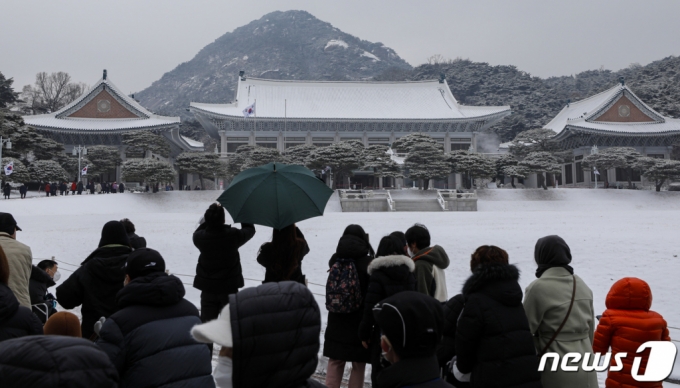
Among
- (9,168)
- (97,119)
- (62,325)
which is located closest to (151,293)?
(62,325)

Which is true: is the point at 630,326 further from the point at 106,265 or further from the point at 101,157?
the point at 101,157

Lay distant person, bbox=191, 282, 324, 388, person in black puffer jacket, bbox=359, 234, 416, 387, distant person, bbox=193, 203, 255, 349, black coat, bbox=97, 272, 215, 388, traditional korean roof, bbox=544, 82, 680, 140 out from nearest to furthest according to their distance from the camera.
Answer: distant person, bbox=191, 282, 324, 388, black coat, bbox=97, 272, 215, 388, person in black puffer jacket, bbox=359, 234, 416, 387, distant person, bbox=193, 203, 255, 349, traditional korean roof, bbox=544, 82, 680, 140

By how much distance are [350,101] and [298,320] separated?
131 ft

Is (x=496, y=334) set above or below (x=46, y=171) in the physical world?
below

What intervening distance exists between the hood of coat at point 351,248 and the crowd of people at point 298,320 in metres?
0.01

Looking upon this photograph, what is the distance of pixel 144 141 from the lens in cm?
3117

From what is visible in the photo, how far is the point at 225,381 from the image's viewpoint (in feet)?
6.55

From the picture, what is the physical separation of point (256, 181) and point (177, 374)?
2245 millimetres

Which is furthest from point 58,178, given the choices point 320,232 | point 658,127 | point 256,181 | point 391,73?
point 391,73

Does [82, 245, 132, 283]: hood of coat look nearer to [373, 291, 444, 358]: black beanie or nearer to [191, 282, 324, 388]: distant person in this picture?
[191, 282, 324, 388]: distant person

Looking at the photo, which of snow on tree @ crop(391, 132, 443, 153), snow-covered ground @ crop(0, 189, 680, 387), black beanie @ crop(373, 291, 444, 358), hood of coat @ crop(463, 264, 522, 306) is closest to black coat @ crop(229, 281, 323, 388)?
black beanie @ crop(373, 291, 444, 358)

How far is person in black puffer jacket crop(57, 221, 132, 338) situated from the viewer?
3811 millimetres

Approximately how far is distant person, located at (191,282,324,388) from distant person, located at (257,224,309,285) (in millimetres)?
2245

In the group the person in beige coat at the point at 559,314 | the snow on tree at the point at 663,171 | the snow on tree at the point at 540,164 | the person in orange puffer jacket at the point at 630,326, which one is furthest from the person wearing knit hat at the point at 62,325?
the snow on tree at the point at 663,171
